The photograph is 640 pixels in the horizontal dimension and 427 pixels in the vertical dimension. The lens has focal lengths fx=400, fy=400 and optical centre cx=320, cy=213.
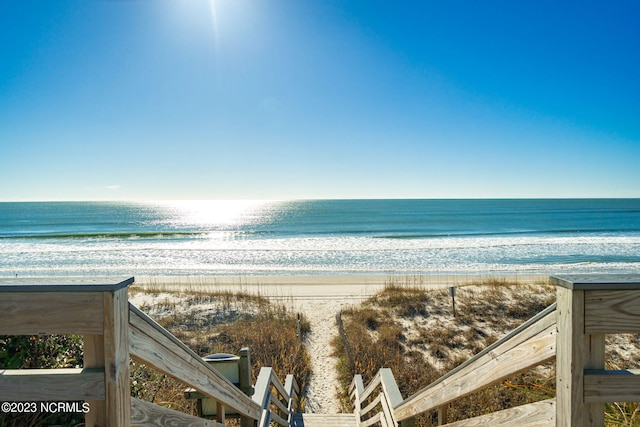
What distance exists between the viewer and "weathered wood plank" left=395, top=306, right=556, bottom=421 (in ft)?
5.37

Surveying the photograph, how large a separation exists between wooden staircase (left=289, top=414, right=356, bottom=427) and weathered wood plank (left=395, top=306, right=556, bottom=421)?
3498 millimetres

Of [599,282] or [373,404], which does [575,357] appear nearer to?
[599,282]

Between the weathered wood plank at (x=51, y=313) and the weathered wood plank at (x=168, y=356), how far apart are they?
155 millimetres

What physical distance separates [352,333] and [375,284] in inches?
350

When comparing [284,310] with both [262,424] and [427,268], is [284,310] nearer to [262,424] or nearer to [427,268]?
[262,424]

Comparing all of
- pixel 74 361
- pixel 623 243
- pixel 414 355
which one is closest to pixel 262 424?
pixel 74 361

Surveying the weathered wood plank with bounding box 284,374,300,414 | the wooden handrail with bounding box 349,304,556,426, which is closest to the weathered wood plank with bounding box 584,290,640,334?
the wooden handrail with bounding box 349,304,556,426

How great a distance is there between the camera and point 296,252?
103 feet

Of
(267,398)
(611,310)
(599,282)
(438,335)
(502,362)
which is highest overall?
(599,282)

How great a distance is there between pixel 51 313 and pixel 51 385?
0.85 ft

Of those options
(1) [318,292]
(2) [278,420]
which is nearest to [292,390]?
(2) [278,420]

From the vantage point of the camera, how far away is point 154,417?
1791mm

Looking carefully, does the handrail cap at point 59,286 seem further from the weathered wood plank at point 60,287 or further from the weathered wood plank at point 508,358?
the weathered wood plank at point 508,358

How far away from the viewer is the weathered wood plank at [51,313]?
143 cm
